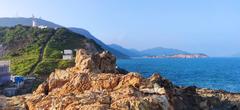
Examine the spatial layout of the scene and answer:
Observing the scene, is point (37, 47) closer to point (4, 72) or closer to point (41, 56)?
point (41, 56)

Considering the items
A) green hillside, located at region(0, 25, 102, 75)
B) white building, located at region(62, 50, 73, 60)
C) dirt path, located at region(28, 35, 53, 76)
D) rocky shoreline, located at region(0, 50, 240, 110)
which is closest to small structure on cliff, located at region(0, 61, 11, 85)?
dirt path, located at region(28, 35, 53, 76)

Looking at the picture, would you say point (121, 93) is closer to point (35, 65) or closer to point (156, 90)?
point (156, 90)

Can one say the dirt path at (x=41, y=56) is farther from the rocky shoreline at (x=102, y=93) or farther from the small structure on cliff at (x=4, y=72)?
the rocky shoreline at (x=102, y=93)

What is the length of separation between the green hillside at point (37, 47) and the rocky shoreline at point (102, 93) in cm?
5636

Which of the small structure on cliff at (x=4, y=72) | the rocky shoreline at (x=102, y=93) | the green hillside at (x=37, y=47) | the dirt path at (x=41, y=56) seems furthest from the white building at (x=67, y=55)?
the rocky shoreline at (x=102, y=93)

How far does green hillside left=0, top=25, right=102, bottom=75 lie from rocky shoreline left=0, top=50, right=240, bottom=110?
56.4 meters

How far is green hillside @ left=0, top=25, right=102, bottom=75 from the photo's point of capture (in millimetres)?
105188

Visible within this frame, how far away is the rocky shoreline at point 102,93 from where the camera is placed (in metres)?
24.2

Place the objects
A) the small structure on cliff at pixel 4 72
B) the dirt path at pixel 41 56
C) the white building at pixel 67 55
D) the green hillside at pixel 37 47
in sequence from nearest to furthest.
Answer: the small structure on cliff at pixel 4 72 < the dirt path at pixel 41 56 < the green hillside at pixel 37 47 < the white building at pixel 67 55

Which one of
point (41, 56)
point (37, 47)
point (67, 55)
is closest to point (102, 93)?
point (67, 55)

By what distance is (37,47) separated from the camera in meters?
141

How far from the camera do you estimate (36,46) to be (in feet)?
468

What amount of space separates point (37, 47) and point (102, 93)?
11691 cm

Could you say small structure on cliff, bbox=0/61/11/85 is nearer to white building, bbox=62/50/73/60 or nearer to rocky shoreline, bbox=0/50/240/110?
white building, bbox=62/50/73/60
